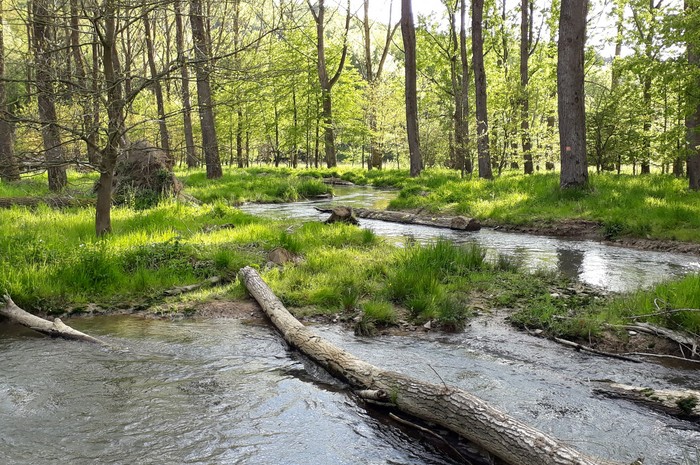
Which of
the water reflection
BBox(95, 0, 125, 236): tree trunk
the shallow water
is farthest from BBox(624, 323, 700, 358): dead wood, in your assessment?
BBox(95, 0, 125, 236): tree trunk

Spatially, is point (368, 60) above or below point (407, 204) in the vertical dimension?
above

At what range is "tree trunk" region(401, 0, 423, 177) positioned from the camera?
2134 cm

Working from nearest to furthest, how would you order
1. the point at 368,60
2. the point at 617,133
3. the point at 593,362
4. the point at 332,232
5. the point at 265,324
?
1. the point at 593,362
2. the point at 265,324
3. the point at 332,232
4. the point at 617,133
5. the point at 368,60

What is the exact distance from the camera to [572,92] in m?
13.2

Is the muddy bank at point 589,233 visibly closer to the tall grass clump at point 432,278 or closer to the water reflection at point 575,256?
the water reflection at point 575,256

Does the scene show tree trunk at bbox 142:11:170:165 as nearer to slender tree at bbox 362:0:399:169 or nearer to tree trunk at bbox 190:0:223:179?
tree trunk at bbox 190:0:223:179

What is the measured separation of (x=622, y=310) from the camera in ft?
19.4

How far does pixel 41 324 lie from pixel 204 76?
3.89 metres

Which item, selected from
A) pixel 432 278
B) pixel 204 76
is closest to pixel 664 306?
pixel 432 278

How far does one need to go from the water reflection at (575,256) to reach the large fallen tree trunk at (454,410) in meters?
4.44

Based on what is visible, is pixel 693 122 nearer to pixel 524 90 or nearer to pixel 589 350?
pixel 524 90

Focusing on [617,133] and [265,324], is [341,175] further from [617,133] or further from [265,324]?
[265,324]

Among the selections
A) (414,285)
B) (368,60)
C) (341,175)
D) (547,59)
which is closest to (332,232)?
(414,285)

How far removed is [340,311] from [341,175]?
72.1 feet
